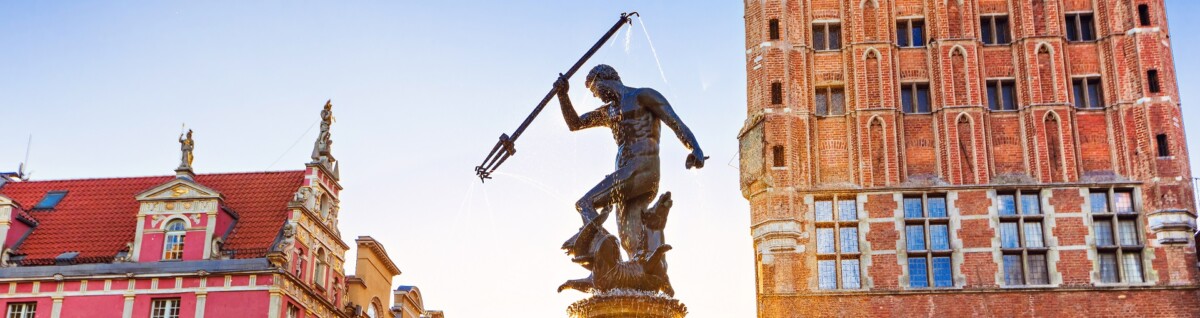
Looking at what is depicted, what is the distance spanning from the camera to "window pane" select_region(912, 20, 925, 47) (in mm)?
38094

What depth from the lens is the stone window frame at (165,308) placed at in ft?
112

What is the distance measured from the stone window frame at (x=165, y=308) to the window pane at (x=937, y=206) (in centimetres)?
1977

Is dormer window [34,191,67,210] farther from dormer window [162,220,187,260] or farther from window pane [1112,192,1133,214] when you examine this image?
window pane [1112,192,1133,214]

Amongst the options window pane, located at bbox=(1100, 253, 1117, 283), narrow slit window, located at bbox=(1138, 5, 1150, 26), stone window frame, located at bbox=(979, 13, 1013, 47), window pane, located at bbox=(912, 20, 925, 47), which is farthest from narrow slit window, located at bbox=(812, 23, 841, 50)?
window pane, located at bbox=(1100, 253, 1117, 283)

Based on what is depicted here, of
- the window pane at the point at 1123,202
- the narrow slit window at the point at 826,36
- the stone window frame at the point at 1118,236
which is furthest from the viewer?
the narrow slit window at the point at 826,36

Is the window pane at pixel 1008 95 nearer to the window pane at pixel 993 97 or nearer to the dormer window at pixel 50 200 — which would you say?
the window pane at pixel 993 97

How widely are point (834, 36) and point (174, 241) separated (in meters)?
19.0

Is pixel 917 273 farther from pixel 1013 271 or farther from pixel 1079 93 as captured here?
pixel 1079 93

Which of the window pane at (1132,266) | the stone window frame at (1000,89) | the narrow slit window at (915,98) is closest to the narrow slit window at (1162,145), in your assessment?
the window pane at (1132,266)

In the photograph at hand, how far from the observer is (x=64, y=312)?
113ft

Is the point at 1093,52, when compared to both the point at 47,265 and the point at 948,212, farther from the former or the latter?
the point at 47,265

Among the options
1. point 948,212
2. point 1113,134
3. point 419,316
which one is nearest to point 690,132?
point 948,212

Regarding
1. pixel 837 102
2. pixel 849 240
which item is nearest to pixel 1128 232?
pixel 849 240

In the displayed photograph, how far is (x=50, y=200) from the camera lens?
39.1 metres
